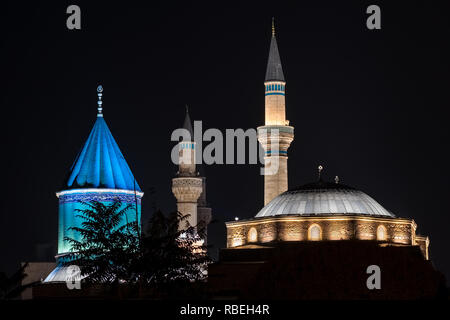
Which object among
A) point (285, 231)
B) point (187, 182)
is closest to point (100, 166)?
point (285, 231)

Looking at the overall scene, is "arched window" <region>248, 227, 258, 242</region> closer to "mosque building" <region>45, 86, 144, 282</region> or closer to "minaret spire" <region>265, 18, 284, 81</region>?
"mosque building" <region>45, 86, 144, 282</region>

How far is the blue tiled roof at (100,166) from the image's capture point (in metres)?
43.2

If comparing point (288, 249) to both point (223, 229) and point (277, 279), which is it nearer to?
point (277, 279)

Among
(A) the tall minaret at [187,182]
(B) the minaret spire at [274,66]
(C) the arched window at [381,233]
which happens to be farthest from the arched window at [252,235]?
(A) the tall minaret at [187,182]

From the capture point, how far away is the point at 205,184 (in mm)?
64438

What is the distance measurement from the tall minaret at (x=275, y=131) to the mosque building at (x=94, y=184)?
7.24 metres

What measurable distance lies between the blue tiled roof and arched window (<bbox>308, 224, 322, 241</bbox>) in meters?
8.23

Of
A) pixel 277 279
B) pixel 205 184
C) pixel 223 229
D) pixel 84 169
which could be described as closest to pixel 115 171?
pixel 84 169

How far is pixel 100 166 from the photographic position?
144ft

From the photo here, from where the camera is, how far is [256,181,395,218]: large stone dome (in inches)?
1569

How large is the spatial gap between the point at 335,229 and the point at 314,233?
76cm

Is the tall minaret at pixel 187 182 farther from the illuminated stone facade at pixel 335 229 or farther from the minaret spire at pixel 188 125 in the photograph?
the illuminated stone facade at pixel 335 229
